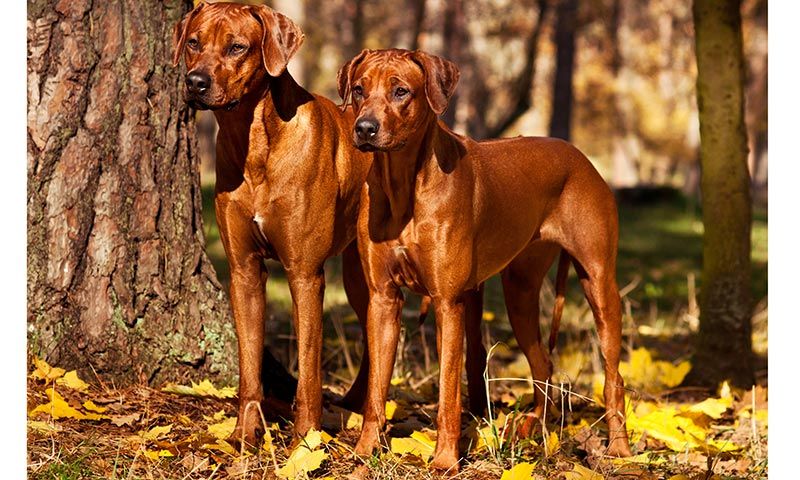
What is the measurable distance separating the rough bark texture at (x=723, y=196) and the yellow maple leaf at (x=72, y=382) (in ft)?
14.9

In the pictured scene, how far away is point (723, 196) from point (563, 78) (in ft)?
47.4

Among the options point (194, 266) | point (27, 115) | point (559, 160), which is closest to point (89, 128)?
point (27, 115)

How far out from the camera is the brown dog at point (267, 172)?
14.2ft

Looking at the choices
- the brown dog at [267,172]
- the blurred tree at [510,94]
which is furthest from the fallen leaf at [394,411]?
the blurred tree at [510,94]

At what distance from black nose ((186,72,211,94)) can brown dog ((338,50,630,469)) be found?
0.62m

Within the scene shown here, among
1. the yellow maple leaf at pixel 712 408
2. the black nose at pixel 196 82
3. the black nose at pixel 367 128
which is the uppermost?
the black nose at pixel 196 82

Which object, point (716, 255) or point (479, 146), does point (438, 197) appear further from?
point (716, 255)

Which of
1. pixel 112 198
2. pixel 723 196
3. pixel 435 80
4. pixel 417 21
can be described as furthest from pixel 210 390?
pixel 417 21

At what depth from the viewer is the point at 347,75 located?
4.42 meters

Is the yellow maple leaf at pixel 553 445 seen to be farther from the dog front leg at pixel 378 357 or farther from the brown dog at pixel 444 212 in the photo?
the dog front leg at pixel 378 357

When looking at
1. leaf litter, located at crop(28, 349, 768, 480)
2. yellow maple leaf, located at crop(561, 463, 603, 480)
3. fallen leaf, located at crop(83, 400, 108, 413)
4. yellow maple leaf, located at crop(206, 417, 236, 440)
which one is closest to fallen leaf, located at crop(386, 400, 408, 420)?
leaf litter, located at crop(28, 349, 768, 480)

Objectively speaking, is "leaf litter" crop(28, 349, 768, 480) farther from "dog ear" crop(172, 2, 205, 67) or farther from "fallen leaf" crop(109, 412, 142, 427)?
"dog ear" crop(172, 2, 205, 67)

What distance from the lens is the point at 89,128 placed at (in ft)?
17.2

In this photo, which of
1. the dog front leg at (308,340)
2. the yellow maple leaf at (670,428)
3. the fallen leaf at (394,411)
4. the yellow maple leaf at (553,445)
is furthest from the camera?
the yellow maple leaf at (670,428)
